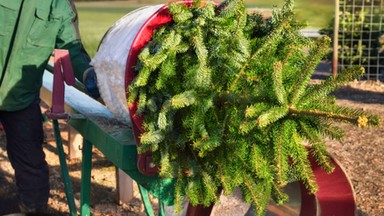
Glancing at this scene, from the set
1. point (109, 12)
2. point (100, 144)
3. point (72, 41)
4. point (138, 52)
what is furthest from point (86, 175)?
point (109, 12)

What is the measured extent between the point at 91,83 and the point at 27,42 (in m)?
0.44

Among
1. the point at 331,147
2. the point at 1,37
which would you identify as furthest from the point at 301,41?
the point at 331,147

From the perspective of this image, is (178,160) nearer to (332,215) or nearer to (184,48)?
(184,48)

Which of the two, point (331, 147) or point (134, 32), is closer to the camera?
point (134, 32)

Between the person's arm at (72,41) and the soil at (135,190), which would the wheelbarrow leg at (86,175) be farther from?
the soil at (135,190)

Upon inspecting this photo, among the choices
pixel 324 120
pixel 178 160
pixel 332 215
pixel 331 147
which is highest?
pixel 324 120

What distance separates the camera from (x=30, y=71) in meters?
3.98

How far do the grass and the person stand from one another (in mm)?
10081

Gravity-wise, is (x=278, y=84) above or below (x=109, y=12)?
above

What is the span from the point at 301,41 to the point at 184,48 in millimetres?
434

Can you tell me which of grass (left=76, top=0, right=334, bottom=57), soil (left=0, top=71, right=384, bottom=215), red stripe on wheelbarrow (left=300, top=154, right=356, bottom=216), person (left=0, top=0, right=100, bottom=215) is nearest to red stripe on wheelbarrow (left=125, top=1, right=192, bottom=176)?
red stripe on wheelbarrow (left=300, top=154, right=356, bottom=216)

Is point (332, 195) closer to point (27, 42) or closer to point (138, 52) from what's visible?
point (138, 52)

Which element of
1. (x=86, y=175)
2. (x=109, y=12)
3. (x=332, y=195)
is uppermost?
(x=332, y=195)

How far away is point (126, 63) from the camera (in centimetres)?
303
